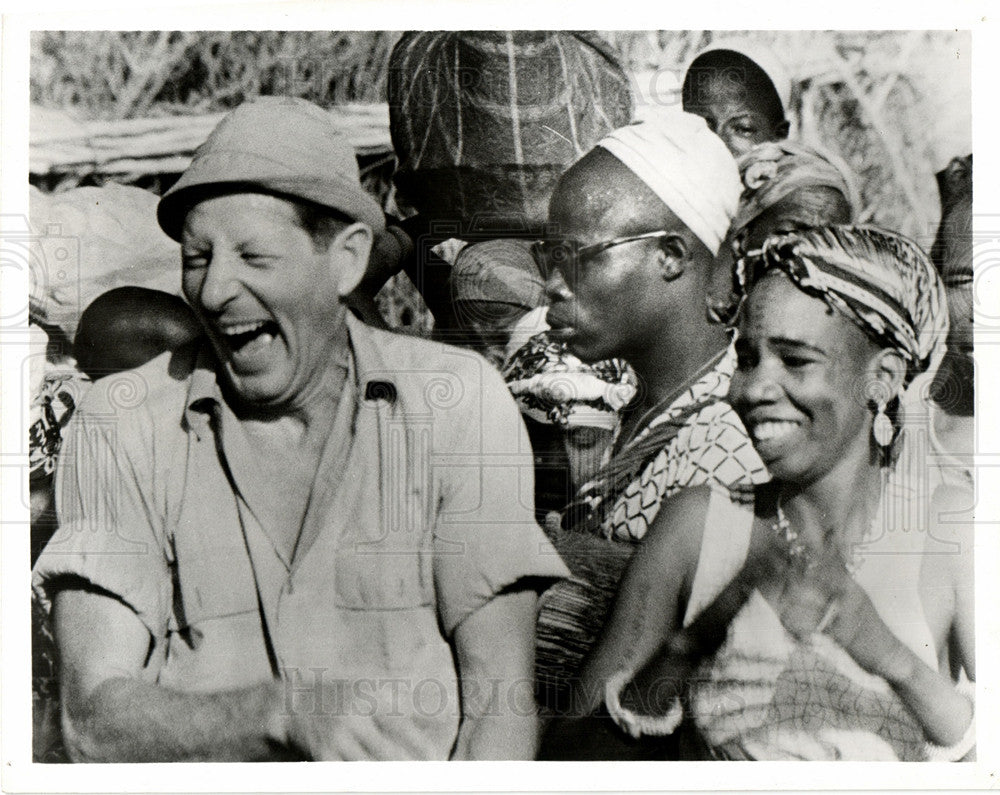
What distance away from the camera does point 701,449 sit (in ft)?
11.7

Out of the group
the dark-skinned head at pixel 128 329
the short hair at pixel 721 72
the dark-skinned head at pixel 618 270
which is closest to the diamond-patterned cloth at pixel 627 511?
the dark-skinned head at pixel 618 270

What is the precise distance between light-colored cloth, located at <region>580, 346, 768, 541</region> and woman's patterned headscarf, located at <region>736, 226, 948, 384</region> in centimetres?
36

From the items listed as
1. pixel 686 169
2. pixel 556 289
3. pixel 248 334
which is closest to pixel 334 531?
pixel 248 334

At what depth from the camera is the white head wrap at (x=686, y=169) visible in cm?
360

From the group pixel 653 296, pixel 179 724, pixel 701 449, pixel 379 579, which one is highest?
pixel 653 296

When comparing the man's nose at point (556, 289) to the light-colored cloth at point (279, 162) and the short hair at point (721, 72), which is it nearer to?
the light-colored cloth at point (279, 162)

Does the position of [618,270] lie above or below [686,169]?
below

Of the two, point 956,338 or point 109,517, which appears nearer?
point 109,517

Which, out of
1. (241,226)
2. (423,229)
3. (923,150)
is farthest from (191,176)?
(923,150)

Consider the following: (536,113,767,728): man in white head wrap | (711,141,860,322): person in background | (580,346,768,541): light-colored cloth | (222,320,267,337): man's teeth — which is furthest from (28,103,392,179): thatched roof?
(580,346,768,541): light-colored cloth

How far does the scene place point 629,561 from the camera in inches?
139

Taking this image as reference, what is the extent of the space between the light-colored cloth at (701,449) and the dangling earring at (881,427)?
399 mm

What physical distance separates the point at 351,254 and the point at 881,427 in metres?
1.86

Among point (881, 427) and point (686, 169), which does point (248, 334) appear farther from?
point (881, 427)
